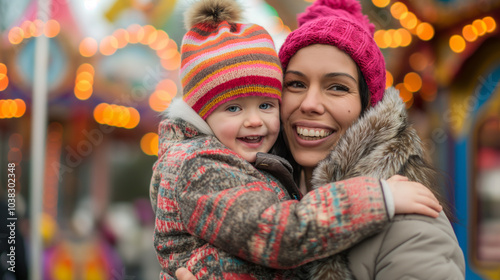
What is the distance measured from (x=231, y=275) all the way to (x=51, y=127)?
118 inches

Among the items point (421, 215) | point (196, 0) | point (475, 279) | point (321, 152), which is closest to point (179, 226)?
point (321, 152)

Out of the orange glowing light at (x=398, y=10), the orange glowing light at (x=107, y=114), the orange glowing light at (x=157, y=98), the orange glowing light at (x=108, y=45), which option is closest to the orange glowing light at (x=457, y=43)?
the orange glowing light at (x=398, y=10)

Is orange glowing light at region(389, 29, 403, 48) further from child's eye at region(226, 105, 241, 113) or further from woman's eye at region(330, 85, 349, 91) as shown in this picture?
child's eye at region(226, 105, 241, 113)

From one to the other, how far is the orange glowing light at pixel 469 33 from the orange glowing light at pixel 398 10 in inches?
22.7

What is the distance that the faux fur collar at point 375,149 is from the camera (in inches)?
57.0

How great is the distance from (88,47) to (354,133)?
3.05 meters

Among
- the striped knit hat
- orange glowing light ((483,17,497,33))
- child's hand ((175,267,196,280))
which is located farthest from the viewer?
orange glowing light ((483,17,497,33))

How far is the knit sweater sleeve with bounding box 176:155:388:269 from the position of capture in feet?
4.10

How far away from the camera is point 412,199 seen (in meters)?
1.31

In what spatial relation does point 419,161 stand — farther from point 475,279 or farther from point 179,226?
point 475,279

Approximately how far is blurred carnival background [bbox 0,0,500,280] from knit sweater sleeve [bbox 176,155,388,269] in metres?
2.41

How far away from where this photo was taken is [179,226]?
1503 mm

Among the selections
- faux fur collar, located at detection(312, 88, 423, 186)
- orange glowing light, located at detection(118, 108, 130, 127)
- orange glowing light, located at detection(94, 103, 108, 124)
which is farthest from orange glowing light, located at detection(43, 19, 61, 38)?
faux fur collar, located at detection(312, 88, 423, 186)

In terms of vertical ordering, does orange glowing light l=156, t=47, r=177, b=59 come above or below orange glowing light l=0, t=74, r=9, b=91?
above
